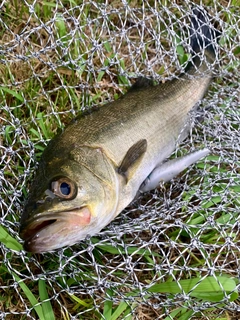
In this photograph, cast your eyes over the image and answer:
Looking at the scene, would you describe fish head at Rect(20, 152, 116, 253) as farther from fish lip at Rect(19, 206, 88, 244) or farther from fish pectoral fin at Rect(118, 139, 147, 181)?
fish pectoral fin at Rect(118, 139, 147, 181)

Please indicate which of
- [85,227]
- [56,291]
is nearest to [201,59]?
[85,227]

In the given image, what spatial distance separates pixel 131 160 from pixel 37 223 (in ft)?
2.47

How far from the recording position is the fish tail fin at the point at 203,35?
131 inches

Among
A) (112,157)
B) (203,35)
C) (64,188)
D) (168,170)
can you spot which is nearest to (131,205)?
(168,170)

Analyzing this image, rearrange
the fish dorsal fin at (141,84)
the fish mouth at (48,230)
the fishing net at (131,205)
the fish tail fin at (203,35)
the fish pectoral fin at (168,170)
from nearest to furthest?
the fish mouth at (48,230) → the fishing net at (131,205) → the fish pectoral fin at (168,170) → the fish dorsal fin at (141,84) → the fish tail fin at (203,35)

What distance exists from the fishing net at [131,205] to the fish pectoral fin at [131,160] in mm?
326

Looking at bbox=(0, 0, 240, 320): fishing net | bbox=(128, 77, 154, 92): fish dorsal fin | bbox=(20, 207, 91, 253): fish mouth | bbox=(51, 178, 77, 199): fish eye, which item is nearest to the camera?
bbox=(20, 207, 91, 253): fish mouth

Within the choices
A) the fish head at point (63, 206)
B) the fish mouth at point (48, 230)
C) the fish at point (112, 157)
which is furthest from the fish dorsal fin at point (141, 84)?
the fish mouth at point (48, 230)

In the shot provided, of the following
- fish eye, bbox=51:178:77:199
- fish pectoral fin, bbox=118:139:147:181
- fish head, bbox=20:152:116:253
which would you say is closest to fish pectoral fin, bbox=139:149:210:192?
fish pectoral fin, bbox=118:139:147:181

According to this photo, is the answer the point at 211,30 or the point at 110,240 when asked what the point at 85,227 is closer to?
the point at 110,240

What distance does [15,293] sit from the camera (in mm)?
2564

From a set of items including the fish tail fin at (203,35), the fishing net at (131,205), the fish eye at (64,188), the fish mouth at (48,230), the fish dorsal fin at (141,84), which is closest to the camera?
the fish mouth at (48,230)

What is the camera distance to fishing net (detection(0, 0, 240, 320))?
2.43 meters

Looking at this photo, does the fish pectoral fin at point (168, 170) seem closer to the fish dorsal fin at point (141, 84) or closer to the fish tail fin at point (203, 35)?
the fish dorsal fin at point (141, 84)
